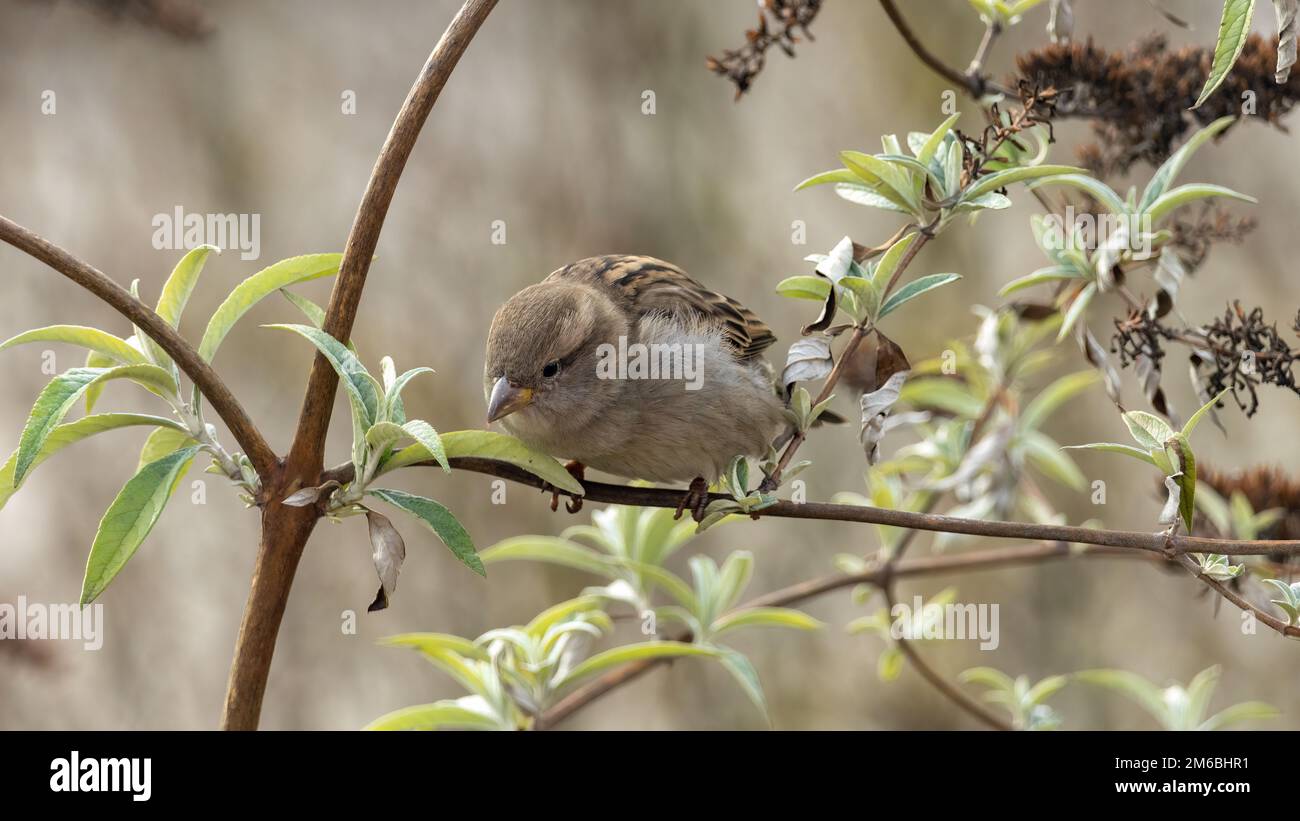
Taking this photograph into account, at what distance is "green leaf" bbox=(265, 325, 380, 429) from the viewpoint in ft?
4.10

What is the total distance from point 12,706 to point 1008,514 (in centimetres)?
357

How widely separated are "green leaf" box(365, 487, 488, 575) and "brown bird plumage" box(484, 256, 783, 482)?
843mm

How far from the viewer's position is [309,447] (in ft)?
4.20

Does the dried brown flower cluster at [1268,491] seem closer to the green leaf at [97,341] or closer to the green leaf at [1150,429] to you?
the green leaf at [1150,429]

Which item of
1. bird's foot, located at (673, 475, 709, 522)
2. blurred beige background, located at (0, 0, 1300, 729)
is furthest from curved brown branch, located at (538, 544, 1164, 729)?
blurred beige background, located at (0, 0, 1300, 729)

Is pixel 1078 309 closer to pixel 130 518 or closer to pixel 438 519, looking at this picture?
pixel 438 519

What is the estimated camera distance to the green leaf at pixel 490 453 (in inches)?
53.1

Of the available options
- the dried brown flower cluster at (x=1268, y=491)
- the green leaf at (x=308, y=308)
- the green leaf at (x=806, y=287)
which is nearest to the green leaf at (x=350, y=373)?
the green leaf at (x=308, y=308)

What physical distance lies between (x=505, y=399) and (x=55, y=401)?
108cm

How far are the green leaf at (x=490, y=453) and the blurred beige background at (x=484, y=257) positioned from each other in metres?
3.11

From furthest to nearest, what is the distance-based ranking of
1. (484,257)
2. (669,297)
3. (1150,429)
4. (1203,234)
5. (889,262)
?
(484,257) → (669,297) → (1203,234) → (889,262) → (1150,429)

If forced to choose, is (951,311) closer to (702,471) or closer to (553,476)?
(702,471)

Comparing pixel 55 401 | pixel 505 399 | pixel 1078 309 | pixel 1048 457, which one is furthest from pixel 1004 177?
pixel 1048 457

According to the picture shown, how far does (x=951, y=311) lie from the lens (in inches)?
202
